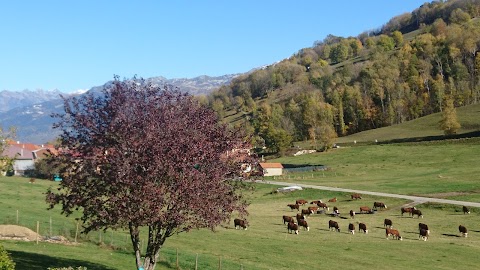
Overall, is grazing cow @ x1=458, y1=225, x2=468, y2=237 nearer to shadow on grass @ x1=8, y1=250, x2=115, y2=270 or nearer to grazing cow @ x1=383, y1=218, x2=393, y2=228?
grazing cow @ x1=383, y1=218, x2=393, y2=228

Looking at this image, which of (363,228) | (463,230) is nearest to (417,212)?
(463,230)

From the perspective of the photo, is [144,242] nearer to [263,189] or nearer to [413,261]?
[413,261]

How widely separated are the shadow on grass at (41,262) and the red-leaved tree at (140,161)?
5871 mm

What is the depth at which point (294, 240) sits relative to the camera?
48.4 meters

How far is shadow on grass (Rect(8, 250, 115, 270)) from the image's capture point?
89.6 ft

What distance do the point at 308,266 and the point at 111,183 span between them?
19.0 m

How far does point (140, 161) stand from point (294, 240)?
29138 millimetres

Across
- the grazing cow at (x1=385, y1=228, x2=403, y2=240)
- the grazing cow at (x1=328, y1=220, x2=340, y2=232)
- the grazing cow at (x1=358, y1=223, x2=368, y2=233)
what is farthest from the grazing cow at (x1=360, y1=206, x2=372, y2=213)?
the grazing cow at (x1=385, y1=228, x2=403, y2=240)

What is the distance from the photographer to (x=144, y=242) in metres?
41.0

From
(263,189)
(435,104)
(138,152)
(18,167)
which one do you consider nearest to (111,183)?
(138,152)

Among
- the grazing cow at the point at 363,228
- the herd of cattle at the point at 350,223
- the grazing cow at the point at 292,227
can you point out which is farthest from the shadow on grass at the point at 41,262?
the grazing cow at the point at 363,228

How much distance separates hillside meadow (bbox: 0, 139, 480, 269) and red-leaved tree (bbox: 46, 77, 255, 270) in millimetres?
3423

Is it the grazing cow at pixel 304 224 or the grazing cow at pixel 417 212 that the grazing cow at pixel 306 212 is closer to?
the grazing cow at pixel 304 224

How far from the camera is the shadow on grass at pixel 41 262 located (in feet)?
89.6
